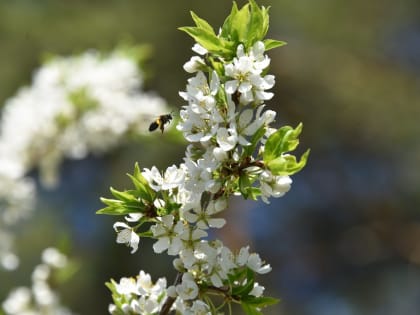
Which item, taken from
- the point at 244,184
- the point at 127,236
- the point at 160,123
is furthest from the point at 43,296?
the point at 244,184

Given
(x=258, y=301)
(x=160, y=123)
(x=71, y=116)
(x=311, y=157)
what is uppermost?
(x=311, y=157)

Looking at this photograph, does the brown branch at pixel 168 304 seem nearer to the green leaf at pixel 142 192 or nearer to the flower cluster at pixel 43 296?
the green leaf at pixel 142 192

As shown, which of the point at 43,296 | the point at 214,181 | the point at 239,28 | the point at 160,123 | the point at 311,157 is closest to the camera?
the point at 214,181

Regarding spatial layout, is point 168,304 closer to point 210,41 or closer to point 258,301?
point 258,301

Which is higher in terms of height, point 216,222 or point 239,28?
point 239,28

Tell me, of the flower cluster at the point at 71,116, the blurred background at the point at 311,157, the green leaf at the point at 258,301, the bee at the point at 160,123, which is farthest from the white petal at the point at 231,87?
the blurred background at the point at 311,157

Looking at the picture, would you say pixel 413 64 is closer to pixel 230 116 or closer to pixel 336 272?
pixel 336 272

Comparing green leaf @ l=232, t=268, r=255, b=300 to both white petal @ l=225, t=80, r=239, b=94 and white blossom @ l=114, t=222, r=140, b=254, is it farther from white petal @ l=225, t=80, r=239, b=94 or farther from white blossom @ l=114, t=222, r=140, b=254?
white petal @ l=225, t=80, r=239, b=94
